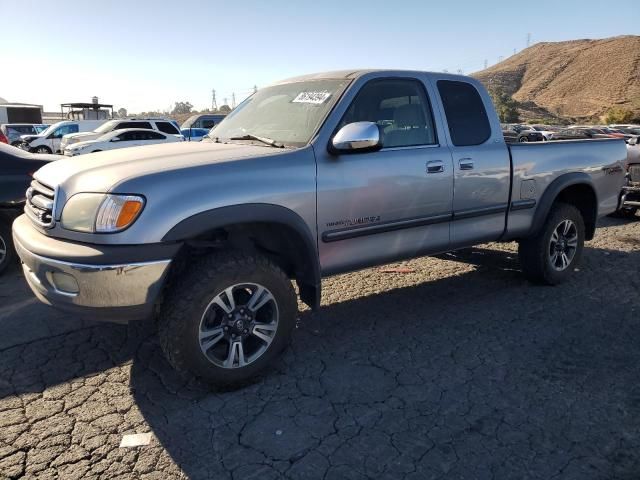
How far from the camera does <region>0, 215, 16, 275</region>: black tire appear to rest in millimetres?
5454

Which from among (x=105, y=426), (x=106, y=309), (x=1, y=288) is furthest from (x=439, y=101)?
(x=1, y=288)

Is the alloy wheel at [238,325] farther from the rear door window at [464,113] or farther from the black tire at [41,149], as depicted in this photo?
the black tire at [41,149]

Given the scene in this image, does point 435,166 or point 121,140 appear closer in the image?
point 435,166

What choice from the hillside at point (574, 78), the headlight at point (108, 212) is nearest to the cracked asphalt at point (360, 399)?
the headlight at point (108, 212)

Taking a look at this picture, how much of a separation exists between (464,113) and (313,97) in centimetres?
138

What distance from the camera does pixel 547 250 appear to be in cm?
500

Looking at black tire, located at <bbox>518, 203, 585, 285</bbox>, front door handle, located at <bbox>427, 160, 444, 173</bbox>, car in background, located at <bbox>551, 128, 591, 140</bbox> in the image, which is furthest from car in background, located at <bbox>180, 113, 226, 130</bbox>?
front door handle, located at <bbox>427, 160, 444, 173</bbox>

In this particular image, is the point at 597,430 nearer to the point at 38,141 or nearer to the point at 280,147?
the point at 280,147

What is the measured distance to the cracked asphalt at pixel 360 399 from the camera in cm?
254

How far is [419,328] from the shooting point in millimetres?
4176

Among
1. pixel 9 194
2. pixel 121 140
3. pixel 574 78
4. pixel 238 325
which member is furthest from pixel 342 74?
pixel 574 78

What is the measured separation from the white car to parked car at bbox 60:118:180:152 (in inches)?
47.6

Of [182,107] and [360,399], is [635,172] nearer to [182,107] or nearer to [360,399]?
[360,399]

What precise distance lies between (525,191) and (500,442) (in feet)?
8.68
